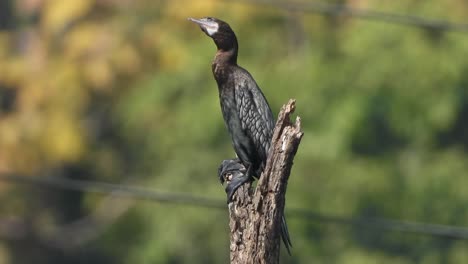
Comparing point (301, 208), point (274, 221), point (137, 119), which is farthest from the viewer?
point (137, 119)

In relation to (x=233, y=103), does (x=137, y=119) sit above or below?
below

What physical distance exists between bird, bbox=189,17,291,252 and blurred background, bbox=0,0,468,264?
7519mm

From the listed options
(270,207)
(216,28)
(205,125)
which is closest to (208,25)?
(216,28)

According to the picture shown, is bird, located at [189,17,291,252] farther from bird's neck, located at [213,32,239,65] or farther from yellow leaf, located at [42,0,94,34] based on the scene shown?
yellow leaf, located at [42,0,94,34]

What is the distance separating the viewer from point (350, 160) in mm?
14430

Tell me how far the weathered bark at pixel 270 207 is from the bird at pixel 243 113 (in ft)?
0.87

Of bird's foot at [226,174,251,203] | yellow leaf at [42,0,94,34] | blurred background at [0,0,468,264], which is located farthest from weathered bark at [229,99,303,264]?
yellow leaf at [42,0,94,34]

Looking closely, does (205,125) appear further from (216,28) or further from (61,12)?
(216,28)

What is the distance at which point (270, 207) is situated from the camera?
5152 mm

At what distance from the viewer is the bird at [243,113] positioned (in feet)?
18.0

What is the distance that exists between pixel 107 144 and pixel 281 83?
334 cm

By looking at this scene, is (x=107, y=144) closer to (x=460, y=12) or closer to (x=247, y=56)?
(x=247, y=56)

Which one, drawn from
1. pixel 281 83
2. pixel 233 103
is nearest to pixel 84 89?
pixel 281 83

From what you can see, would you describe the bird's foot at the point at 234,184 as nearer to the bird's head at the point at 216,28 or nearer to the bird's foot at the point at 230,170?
the bird's foot at the point at 230,170
